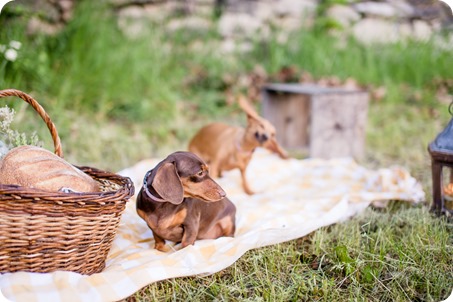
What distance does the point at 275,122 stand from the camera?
20.8 feet

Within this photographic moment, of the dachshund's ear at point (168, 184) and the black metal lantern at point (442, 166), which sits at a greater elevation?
the dachshund's ear at point (168, 184)

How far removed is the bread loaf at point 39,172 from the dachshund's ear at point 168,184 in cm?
35

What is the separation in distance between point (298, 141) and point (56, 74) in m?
2.83

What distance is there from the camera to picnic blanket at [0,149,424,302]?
2.54 m

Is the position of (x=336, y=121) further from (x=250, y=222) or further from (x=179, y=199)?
(x=179, y=199)

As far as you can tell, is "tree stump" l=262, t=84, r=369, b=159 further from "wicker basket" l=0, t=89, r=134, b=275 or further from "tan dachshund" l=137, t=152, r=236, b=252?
"wicker basket" l=0, t=89, r=134, b=275

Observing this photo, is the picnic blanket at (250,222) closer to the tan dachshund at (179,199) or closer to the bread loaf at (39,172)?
the tan dachshund at (179,199)

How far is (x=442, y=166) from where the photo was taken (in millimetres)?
3529

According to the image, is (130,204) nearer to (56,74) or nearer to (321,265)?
(321,265)

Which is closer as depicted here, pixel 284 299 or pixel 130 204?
pixel 284 299

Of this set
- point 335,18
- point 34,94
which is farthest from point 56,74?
point 335,18

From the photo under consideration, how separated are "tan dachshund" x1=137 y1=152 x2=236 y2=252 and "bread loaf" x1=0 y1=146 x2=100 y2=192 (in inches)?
12.8

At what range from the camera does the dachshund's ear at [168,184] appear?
2.72 m

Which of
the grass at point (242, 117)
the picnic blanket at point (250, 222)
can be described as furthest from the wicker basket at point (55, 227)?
the grass at point (242, 117)
